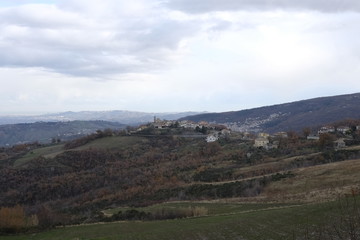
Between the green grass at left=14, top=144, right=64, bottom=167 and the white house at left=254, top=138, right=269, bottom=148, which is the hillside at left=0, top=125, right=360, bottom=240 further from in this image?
the white house at left=254, top=138, right=269, bottom=148

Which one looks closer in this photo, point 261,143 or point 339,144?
point 339,144

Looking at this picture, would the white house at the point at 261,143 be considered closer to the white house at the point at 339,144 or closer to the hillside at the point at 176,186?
the hillside at the point at 176,186

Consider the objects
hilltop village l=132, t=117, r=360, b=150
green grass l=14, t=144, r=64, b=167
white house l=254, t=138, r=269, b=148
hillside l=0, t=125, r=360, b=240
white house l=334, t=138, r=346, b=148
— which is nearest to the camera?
hillside l=0, t=125, r=360, b=240

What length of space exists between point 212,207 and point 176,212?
4473 mm

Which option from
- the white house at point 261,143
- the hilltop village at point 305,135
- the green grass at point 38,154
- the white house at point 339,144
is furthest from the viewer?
the green grass at point 38,154

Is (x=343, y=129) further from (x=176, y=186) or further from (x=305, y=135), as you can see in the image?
(x=176, y=186)

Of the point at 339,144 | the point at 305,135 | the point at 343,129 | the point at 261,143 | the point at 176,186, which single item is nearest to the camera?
the point at 176,186

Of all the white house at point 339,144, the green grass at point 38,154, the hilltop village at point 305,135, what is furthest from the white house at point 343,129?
the green grass at point 38,154

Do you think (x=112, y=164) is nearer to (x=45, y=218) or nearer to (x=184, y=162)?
(x=184, y=162)

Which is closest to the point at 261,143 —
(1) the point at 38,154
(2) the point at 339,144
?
(2) the point at 339,144

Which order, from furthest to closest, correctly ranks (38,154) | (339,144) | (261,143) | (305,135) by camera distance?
1. (38,154)
2. (305,135)
3. (261,143)
4. (339,144)

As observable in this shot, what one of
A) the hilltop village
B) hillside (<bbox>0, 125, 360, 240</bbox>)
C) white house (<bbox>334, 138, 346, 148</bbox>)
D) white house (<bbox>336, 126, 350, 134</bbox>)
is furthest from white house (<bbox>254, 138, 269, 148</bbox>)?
white house (<bbox>336, 126, 350, 134</bbox>)

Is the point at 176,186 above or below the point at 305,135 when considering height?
below

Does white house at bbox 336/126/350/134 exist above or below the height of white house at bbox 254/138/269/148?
above
